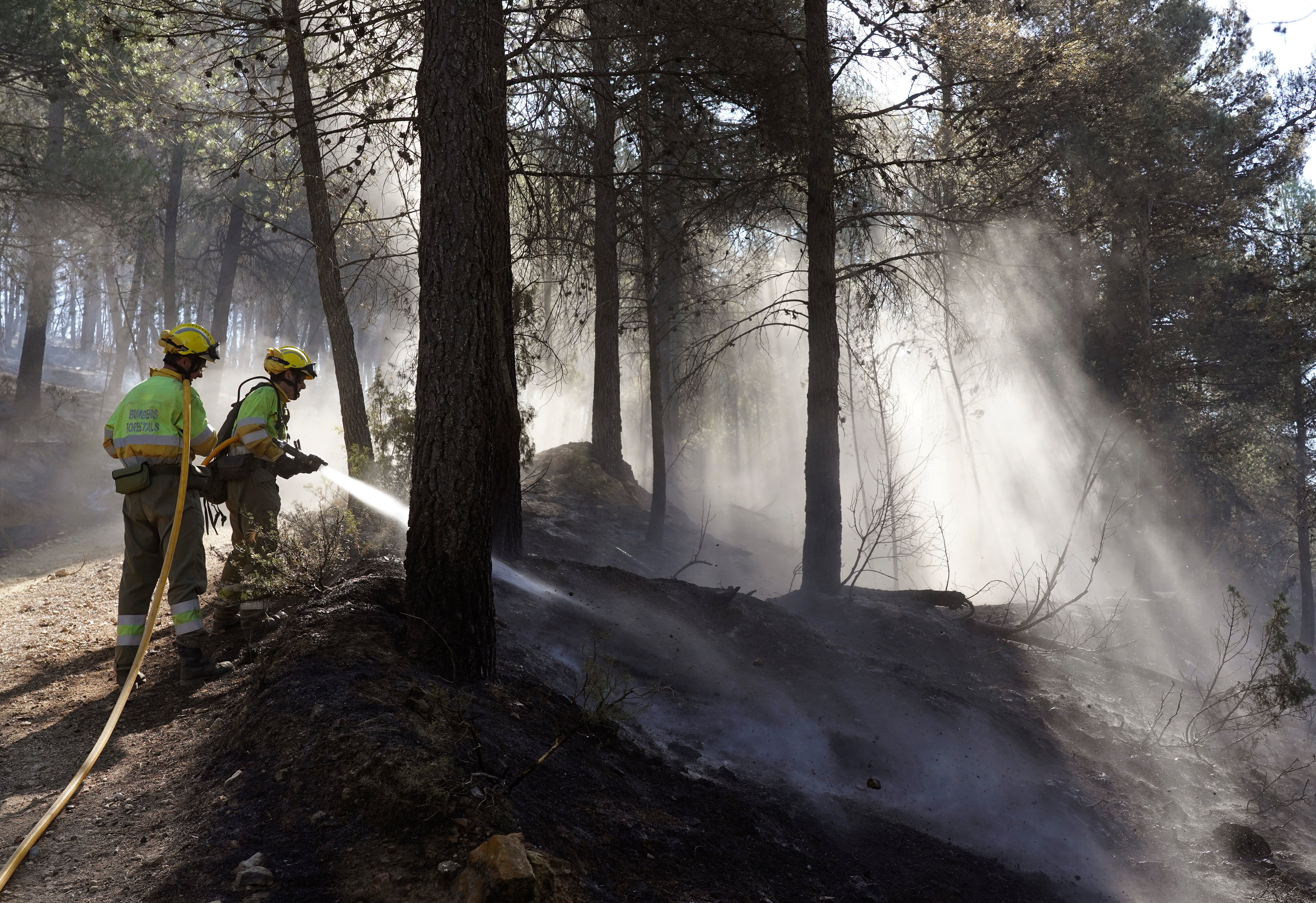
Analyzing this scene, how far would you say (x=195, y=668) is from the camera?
15.6 feet

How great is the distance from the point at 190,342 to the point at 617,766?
3.58 metres

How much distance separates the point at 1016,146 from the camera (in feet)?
27.4

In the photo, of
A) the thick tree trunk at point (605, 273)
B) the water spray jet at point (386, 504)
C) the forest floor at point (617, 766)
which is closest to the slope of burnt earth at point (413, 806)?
the forest floor at point (617, 766)

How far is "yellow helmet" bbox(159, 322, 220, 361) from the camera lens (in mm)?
4969

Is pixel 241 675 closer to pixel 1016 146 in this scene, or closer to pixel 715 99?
pixel 715 99

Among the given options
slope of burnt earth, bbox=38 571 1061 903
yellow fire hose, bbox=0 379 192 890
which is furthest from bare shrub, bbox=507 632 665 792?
yellow fire hose, bbox=0 379 192 890

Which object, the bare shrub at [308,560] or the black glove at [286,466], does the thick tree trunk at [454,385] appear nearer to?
the bare shrub at [308,560]

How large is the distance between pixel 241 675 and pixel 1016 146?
27.2ft

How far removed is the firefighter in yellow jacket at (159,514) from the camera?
4.77 m

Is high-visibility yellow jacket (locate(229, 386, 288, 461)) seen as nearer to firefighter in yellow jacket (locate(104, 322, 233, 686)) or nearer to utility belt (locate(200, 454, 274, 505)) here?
utility belt (locate(200, 454, 274, 505))

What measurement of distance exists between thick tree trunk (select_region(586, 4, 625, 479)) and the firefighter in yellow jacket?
11.0 feet

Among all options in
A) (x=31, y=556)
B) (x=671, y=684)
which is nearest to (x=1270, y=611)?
(x=671, y=684)

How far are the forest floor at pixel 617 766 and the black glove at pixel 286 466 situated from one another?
0.93 meters

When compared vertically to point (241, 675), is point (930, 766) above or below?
below
